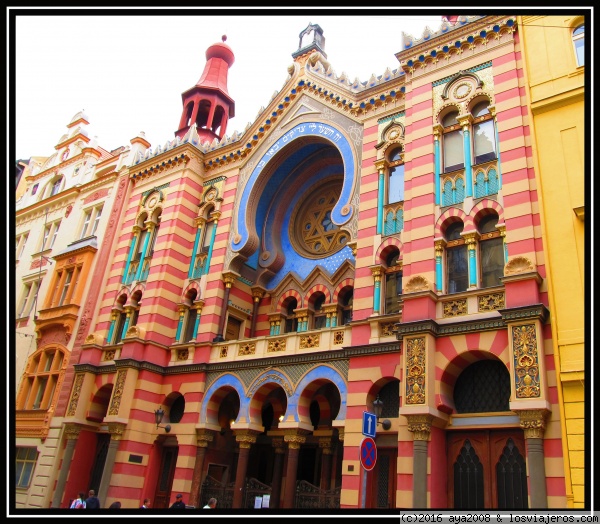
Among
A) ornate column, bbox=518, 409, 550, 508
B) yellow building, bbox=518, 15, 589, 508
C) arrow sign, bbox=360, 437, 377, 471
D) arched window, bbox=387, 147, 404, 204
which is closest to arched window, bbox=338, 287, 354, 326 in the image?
arched window, bbox=387, 147, 404, 204

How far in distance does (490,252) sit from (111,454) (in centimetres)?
1627

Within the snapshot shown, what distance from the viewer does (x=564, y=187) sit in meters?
15.0

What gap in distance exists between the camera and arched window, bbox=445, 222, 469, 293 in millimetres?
16609

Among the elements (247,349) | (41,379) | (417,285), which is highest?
(417,285)

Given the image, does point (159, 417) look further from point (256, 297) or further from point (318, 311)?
point (318, 311)

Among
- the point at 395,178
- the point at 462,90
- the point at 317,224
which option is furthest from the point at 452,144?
the point at 317,224

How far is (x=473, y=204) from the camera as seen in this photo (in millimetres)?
17016

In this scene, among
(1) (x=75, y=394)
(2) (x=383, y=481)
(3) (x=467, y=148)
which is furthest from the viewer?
(1) (x=75, y=394)

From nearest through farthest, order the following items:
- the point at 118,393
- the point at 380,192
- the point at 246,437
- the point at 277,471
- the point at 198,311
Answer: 1. the point at 246,437
2. the point at 380,192
3. the point at 277,471
4. the point at 118,393
5. the point at 198,311

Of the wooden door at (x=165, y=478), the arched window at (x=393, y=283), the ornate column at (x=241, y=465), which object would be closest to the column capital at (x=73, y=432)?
the wooden door at (x=165, y=478)

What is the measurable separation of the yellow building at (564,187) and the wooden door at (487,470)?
1.62 meters

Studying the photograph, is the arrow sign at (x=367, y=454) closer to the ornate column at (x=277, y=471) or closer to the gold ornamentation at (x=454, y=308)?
the gold ornamentation at (x=454, y=308)
